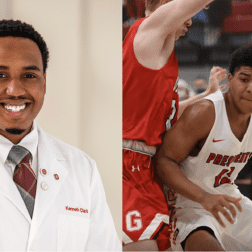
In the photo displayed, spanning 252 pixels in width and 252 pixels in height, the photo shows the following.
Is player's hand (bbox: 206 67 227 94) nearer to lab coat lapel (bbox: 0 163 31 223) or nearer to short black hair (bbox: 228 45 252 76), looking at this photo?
short black hair (bbox: 228 45 252 76)

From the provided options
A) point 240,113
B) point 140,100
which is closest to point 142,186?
point 140,100

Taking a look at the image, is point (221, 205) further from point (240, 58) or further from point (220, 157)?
point (240, 58)

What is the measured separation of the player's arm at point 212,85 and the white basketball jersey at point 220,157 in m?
0.02

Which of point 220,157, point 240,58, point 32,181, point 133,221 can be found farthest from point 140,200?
point 240,58

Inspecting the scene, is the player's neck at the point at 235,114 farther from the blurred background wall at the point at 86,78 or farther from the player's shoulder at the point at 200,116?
the blurred background wall at the point at 86,78

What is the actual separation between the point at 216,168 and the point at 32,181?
722 millimetres

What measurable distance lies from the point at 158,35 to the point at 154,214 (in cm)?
74

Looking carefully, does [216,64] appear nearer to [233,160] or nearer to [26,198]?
[233,160]

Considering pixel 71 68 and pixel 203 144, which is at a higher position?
pixel 71 68

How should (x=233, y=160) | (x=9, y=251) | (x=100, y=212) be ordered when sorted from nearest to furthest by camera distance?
(x=9, y=251), (x=100, y=212), (x=233, y=160)

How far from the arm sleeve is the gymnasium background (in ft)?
1.75

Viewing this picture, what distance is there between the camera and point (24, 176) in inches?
40.6

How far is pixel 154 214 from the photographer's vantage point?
1.35 m

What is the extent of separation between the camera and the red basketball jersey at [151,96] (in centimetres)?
136
